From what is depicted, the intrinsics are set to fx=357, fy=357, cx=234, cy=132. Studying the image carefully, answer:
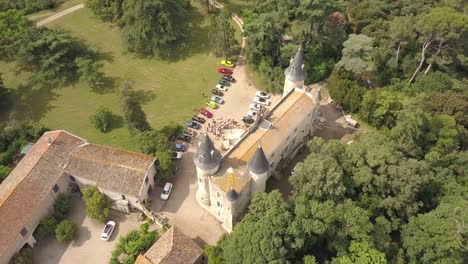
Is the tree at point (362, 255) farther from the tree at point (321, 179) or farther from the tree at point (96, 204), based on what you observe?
the tree at point (96, 204)

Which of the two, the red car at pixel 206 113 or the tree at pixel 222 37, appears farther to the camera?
the tree at pixel 222 37

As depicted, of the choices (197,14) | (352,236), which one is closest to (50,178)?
(352,236)

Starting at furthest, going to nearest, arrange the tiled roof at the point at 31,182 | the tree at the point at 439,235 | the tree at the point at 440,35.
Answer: the tree at the point at 440,35, the tiled roof at the point at 31,182, the tree at the point at 439,235

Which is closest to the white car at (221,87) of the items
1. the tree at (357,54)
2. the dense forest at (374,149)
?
the dense forest at (374,149)

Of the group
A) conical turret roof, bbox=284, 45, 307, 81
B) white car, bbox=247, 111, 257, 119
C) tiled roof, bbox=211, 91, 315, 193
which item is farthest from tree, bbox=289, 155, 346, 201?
white car, bbox=247, 111, 257, 119

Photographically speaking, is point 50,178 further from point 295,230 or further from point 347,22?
point 347,22

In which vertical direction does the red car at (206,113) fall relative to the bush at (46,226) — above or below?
above
